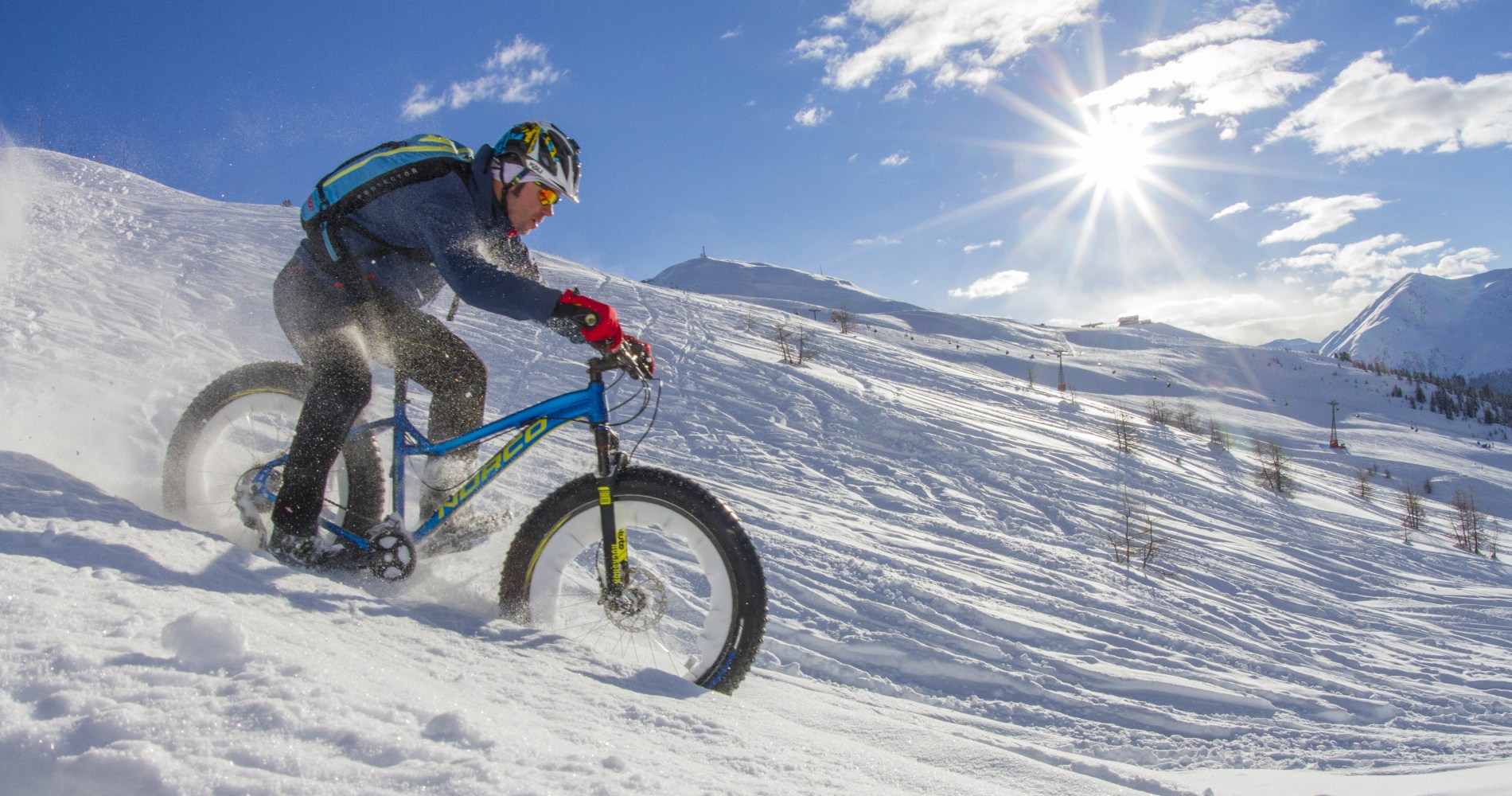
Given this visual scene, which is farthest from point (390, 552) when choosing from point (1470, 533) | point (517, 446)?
point (1470, 533)

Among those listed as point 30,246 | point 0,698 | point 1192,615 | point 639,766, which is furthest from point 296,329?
point 30,246

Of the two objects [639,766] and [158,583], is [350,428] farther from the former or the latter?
[639,766]

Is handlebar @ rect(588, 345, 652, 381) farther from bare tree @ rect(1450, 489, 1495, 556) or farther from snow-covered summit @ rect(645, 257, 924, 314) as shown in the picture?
snow-covered summit @ rect(645, 257, 924, 314)

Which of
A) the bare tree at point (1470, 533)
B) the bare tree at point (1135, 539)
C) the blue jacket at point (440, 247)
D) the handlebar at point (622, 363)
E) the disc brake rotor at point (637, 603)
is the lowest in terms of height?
the bare tree at point (1470, 533)

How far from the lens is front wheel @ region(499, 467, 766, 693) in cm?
243

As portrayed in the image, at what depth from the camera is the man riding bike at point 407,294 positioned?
2.54 metres

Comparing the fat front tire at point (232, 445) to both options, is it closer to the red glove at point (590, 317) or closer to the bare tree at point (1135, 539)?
the red glove at point (590, 317)

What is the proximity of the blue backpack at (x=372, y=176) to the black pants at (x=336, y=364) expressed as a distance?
0.23 m

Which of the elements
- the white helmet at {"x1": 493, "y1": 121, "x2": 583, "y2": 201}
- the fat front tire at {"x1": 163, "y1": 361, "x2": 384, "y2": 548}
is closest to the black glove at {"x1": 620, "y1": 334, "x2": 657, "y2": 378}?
the white helmet at {"x1": 493, "y1": 121, "x2": 583, "y2": 201}

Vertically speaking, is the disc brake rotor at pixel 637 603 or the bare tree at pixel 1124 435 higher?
the bare tree at pixel 1124 435

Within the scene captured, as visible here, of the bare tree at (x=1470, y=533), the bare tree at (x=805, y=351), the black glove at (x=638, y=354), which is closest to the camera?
the black glove at (x=638, y=354)

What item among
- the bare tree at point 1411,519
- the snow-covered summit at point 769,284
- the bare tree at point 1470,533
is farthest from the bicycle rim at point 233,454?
the snow-covered summit at point 769,284

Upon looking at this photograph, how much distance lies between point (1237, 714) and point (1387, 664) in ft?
8.99

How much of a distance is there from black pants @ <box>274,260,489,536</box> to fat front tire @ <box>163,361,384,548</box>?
233 millimetres
